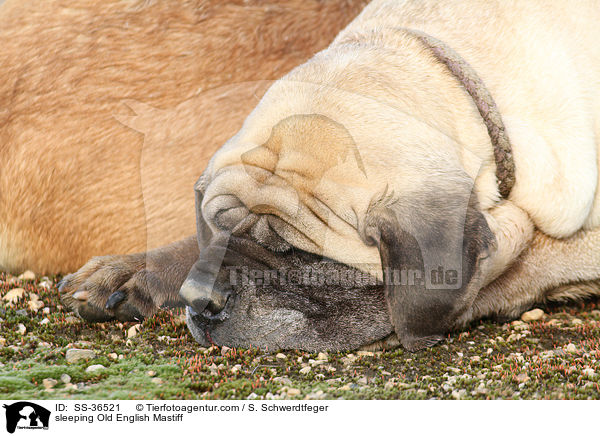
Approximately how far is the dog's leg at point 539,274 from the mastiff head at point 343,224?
397mm

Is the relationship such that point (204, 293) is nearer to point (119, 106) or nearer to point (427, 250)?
point (427, 250)

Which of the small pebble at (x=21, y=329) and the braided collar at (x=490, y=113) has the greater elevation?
the braided collar at (x=490, y=113)

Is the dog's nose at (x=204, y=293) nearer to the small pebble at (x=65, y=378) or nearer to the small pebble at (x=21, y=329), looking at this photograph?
the small pebble at (x=65, y=378)

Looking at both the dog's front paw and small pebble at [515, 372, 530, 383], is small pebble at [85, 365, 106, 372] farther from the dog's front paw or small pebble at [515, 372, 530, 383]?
small pebble at [515, 372, 530, 383]

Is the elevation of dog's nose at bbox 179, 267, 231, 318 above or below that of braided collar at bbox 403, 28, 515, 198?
below

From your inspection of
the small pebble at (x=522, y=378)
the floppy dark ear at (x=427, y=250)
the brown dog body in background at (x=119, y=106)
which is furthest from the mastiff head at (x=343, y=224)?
the brown dog body in background at (x=119, y=106)

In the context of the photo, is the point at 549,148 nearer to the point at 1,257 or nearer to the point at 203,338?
the point at 203,338

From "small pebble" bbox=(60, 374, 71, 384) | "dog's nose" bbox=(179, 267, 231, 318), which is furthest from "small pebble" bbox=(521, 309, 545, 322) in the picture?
"small pebble" bbox=(60, 374, 71, 384)

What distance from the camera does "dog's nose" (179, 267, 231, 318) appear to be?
2459 millimetres

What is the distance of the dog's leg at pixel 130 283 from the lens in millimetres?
3010

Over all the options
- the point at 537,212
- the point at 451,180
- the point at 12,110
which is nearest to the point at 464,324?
the point at 537,212

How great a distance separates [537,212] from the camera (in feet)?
8.93
